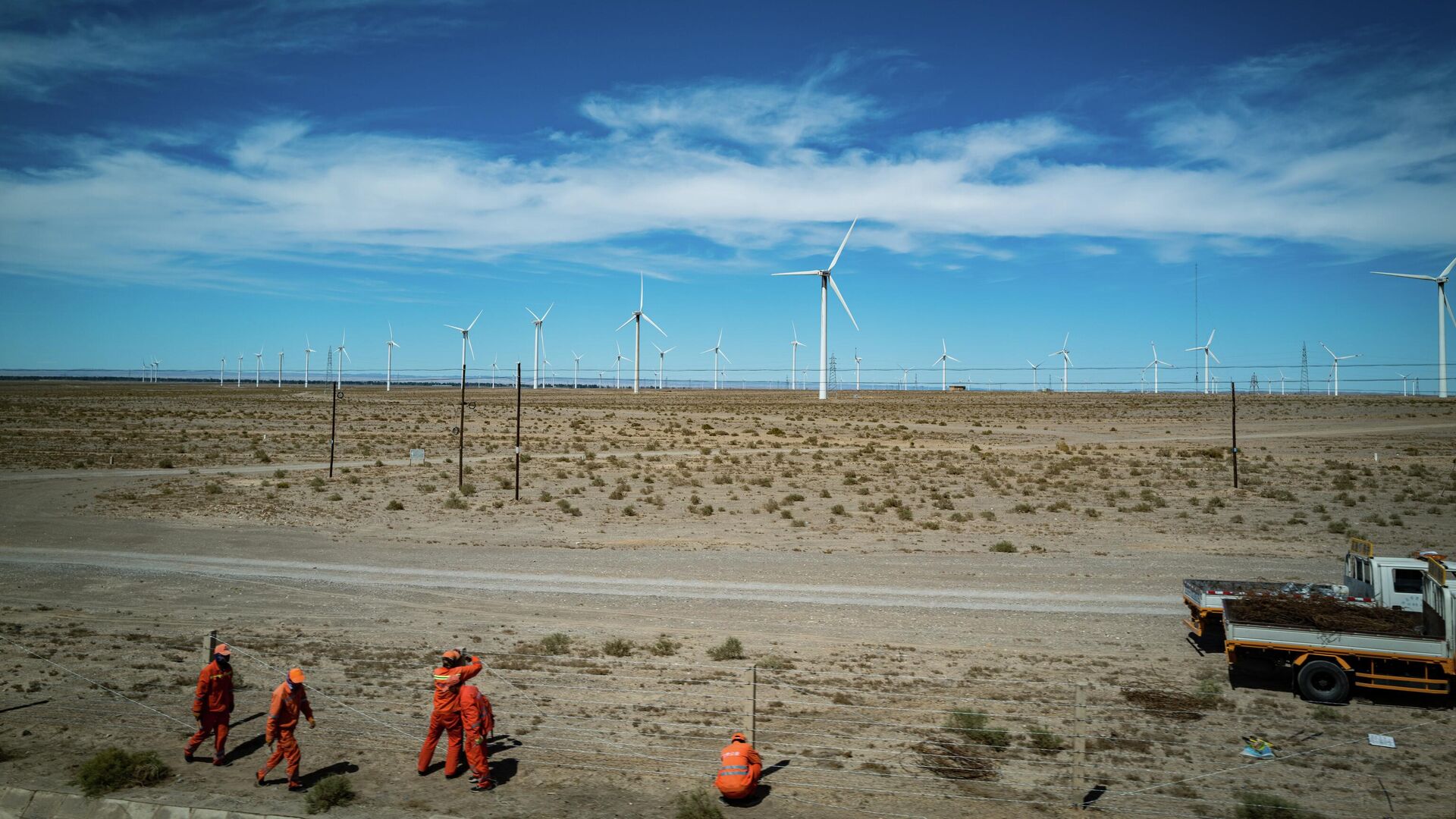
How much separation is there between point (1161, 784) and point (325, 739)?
40.9ft

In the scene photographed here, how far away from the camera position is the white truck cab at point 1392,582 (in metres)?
17.1

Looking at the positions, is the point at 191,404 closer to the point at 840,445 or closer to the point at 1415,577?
the point at 840,445

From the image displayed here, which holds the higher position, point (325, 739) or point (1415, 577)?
point (1415, 577)

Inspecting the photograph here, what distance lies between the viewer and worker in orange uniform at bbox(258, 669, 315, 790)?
1175 centimetres

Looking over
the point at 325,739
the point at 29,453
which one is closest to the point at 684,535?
the point at 325,739

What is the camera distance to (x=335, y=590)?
24125 millimetres

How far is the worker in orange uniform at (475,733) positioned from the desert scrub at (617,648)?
18.8 feet

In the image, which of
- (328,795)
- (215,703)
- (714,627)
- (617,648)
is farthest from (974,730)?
(215,703)

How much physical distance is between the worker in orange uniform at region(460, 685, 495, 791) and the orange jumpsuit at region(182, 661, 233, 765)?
3.58 m

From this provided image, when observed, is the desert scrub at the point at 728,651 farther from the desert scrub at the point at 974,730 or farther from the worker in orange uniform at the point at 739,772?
the worker in orange uniform at the point at 739,772

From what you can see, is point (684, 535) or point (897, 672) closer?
point (897, 672)

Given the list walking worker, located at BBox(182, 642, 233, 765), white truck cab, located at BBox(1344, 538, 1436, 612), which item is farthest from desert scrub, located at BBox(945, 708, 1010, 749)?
walking worker, located at BBox(182, 642, 233, 765)

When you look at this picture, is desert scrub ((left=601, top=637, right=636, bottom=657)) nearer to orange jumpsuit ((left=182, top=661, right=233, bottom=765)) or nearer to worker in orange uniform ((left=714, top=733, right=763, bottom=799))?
worker in orange uniform ((left=714, top=733, right=763, bottom=799))

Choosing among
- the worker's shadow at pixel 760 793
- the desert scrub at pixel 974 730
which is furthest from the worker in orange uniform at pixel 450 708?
the desert scrub at pixel 974 730
